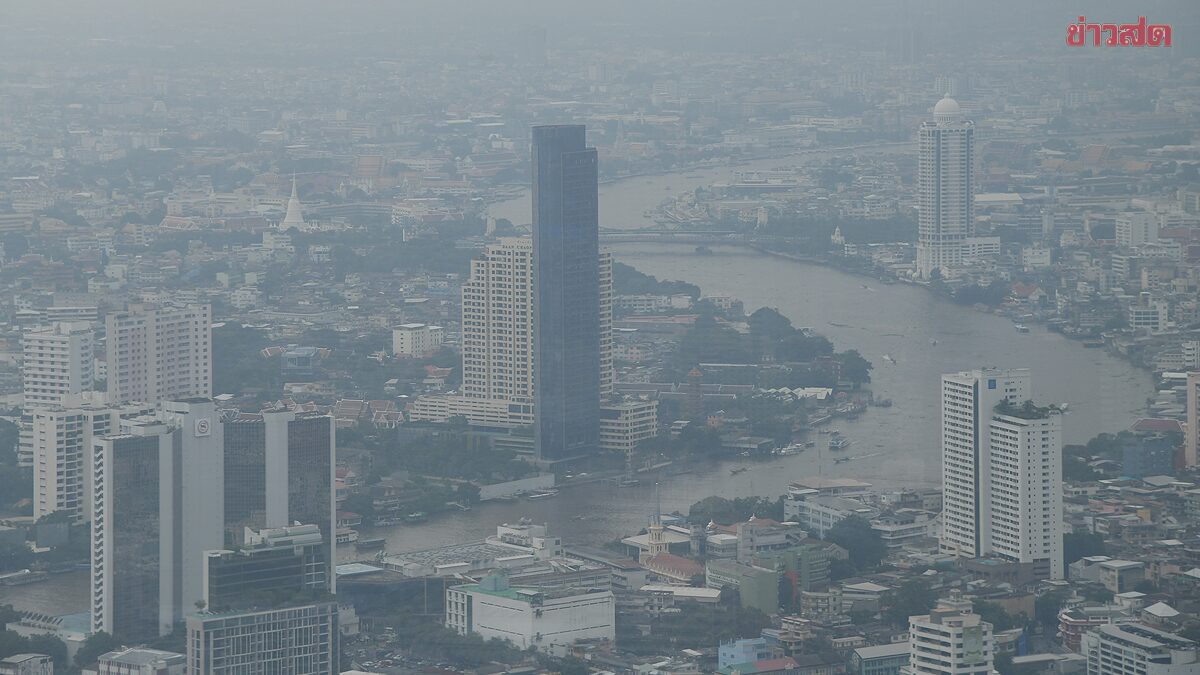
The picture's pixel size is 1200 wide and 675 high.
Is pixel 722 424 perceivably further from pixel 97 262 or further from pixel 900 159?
pixel 97 262

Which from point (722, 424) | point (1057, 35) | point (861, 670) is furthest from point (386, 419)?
point (861, 670)

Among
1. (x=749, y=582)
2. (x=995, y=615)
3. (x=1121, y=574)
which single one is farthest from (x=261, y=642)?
(x=1121, y=574)

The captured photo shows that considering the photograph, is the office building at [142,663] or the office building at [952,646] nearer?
the office building at [952,646]

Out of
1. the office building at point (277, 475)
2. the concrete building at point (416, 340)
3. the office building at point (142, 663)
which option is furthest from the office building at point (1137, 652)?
the concrete building at point (416, 340)

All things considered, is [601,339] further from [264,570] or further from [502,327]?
[264,570]

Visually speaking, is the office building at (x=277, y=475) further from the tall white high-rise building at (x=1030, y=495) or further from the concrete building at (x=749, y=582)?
the tall white high-rise building at (x=1030, y=495)
